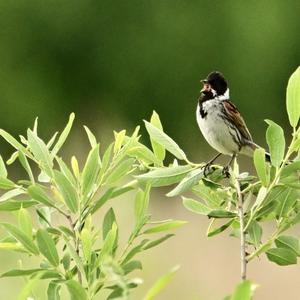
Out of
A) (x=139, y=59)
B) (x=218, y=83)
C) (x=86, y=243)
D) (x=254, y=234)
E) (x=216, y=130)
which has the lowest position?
(x=139, y=59)

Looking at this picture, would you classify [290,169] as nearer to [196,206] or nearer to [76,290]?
[196,206]

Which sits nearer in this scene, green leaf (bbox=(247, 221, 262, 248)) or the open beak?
green leaf (bbox=(247, 221, 262, 248))

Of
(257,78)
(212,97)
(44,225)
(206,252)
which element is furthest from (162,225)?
(257,78)

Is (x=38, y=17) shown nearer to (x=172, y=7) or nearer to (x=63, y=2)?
(x=63, y=2)

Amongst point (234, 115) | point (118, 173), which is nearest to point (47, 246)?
point (118, 173)

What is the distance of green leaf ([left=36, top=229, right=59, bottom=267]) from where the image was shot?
1.31 meters

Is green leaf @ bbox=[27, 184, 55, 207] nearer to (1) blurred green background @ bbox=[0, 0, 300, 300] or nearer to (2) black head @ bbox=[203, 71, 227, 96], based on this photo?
(2) black head @ bbox=[203, 71, 227, 96]

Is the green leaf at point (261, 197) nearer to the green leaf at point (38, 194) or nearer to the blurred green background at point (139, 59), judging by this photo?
the green leaf at point (38, 194)

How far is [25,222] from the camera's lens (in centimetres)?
135

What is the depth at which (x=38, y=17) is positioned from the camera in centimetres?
1692

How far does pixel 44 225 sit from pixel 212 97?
2.26m

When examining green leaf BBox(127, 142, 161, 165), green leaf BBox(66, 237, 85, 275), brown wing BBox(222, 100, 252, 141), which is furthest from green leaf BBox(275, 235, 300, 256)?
brown wing BBox(222, 100, 252, 141)

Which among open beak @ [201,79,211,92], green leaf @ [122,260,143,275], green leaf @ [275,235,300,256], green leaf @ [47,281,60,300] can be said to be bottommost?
open beak @ [201,79,211,92]

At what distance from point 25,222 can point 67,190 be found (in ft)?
0.21
